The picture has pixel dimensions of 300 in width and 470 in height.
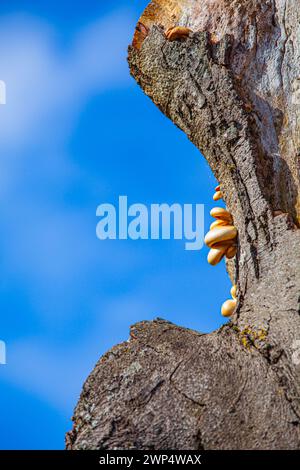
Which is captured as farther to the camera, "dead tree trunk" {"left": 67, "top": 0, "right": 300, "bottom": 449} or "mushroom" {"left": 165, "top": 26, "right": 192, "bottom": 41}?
"mushroom" {"left": 165, "top": 26, "right": 192, "bottom": 41}

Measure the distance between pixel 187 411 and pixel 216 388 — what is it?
0.26 ft

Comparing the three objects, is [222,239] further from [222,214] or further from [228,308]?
[228,308]

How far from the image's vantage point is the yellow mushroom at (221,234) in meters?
1.63

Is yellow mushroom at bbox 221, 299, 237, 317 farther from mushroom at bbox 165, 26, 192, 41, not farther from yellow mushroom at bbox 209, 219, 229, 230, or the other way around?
mushroom at bbox 165, 26, 192, 41

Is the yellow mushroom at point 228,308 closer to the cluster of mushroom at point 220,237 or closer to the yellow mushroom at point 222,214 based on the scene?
the cluster of mushroom at point 220,237

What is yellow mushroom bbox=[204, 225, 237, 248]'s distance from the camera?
1634mm

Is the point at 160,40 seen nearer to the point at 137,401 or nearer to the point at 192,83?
the point at 192,83

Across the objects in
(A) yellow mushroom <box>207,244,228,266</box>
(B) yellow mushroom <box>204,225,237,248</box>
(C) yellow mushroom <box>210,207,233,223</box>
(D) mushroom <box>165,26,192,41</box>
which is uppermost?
(D) mushroom <box>165,26,192,41</box>

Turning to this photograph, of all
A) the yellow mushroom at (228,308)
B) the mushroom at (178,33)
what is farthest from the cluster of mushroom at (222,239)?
the mushroom at (178,33)

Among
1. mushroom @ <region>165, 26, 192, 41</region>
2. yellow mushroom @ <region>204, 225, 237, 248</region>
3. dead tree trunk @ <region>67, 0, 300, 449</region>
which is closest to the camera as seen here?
dead tree trunk @ <region>67, 0, 300, 449</region>

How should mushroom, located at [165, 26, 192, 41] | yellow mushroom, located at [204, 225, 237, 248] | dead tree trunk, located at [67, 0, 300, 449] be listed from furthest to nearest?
mushroom, located at [165, 26, 192, 41]
yellow mushroom, located at [204, 225, 237, 248]
dead tree trunk, located at [67, 0, 300, 449]

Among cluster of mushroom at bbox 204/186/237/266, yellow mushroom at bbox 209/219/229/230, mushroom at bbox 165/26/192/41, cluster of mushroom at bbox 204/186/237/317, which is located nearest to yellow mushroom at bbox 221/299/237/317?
cluster of mushroom at bbox 204/186/237/317

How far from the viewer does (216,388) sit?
1259mm
